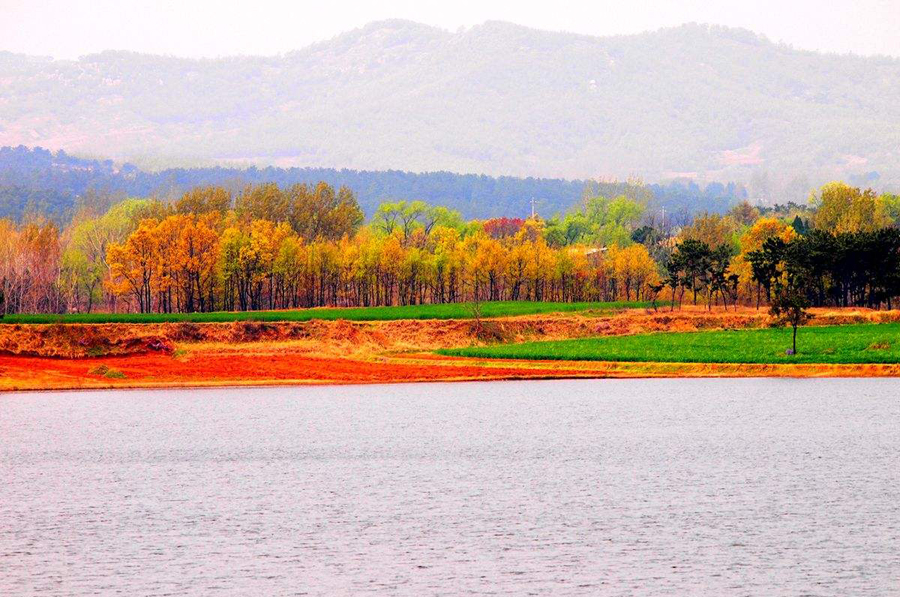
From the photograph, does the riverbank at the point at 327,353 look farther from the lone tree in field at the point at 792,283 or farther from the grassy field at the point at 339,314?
the lone tree in field at the point at 792,283

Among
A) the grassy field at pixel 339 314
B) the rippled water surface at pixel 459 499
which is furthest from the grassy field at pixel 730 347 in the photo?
the rippled water surface at pixel 459 499

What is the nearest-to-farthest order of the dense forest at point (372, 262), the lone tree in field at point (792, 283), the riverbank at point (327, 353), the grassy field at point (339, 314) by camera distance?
the riverbank at point (327, 353), the lone tree in field at point (792, 283), the grassy field at point (339, 314), the dense forest at point (372, 262)

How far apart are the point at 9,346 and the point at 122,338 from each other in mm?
7589

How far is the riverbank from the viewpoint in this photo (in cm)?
6894

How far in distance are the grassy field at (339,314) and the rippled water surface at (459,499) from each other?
1351 inches

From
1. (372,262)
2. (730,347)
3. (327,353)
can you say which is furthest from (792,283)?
(372,262)

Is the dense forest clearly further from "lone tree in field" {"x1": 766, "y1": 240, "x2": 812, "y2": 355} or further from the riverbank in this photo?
the riverbank

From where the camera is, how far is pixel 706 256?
10562 centimetres

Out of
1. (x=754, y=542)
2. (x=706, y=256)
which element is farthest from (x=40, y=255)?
(x=754, y=542)

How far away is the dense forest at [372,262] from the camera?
10500 centimetres

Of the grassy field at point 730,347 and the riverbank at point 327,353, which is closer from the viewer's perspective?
the riverbank at point 327,353

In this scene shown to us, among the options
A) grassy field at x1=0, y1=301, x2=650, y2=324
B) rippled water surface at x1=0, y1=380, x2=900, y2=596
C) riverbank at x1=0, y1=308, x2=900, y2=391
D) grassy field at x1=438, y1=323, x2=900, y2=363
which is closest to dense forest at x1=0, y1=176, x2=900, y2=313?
grassy field at x1=438, y1=323, x2=900, y2=363

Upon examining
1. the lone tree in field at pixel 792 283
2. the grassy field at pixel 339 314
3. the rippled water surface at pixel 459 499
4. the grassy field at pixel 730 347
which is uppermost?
the lone tree in field at pixel 792 283

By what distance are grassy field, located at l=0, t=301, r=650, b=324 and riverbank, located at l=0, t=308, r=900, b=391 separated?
3201 mm
